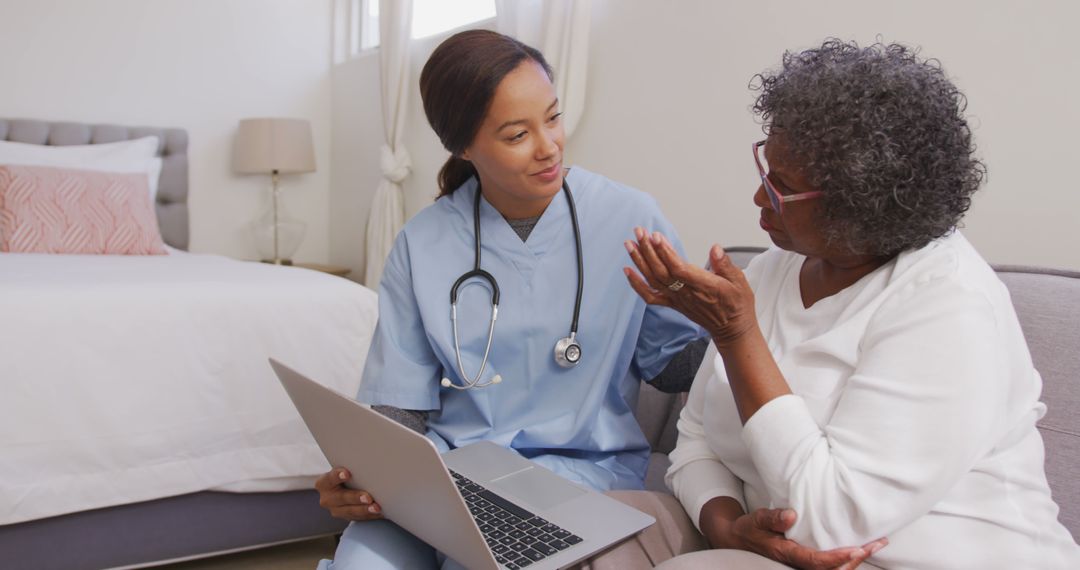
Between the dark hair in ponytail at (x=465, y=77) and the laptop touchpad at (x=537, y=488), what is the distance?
1.79 feet

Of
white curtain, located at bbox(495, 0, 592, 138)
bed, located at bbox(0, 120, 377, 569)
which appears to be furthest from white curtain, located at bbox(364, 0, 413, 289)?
bed, located at bbox(0, 120, 377, 569)

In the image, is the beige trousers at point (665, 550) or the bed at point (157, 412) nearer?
the beige trousers at point (665, 550)

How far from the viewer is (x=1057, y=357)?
1087 millimetres

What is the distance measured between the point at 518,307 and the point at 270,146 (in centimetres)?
287

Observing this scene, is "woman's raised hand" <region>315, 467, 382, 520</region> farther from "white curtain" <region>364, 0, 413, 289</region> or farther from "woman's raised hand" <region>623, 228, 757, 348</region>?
"white curtain" <region>364, 0, 413, 289</region>

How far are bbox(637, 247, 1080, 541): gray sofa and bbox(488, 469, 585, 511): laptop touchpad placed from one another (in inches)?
25.0

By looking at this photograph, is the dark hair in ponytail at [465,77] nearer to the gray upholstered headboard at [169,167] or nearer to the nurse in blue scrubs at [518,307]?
the nurse in blue scrubs at [518,307]

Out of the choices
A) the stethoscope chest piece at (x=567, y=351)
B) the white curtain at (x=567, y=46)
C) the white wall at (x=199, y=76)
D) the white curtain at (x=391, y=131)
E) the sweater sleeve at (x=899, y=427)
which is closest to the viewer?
the sweater sleeve at (x=899, y=427)

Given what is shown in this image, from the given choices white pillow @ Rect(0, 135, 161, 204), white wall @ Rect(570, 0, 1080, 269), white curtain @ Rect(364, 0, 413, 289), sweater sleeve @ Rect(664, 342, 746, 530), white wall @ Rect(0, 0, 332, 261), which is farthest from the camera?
white curtain @ Rect(364, 0, 413, 289)

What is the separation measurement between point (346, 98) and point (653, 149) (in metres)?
2.29

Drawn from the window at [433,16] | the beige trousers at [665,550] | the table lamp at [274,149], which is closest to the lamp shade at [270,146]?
the table lamp at [274,149]

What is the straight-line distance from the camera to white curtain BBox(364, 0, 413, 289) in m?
3.60

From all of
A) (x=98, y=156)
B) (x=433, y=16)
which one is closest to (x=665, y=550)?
(x=98, y=156)

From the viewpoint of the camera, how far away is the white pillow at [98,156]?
10.2 ft
